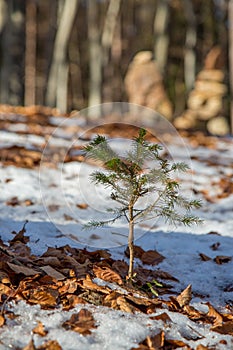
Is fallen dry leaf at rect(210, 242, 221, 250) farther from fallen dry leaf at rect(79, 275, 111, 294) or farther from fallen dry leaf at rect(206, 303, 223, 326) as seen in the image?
fallen dry leaf at rect(79, 275, 111, 294)

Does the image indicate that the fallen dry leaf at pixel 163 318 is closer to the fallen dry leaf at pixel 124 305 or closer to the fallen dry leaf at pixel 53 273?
the fallen dry leaf at pixel 124 305

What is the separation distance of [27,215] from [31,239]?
1.18m

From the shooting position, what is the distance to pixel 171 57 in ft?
101

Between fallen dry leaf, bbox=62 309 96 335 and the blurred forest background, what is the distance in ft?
32.6

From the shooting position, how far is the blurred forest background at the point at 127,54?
12008 millimetres

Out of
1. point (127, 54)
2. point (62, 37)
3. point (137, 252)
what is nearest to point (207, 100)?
point (62, 37)

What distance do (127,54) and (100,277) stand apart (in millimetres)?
31903

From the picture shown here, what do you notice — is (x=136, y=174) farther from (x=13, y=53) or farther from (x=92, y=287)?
(x=13, y=53)

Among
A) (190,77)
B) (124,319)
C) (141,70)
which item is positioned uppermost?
(190,77)

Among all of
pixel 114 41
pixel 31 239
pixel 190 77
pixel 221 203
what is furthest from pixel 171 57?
pixel 31 239

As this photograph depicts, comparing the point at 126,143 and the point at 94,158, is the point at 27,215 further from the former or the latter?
the point at 94,158

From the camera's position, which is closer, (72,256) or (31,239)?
(72,256)

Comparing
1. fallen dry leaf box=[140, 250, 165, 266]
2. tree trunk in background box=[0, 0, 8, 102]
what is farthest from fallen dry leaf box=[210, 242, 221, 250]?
tree trunk in background box=[0, 0, 8, 102]

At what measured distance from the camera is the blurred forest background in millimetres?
12008
